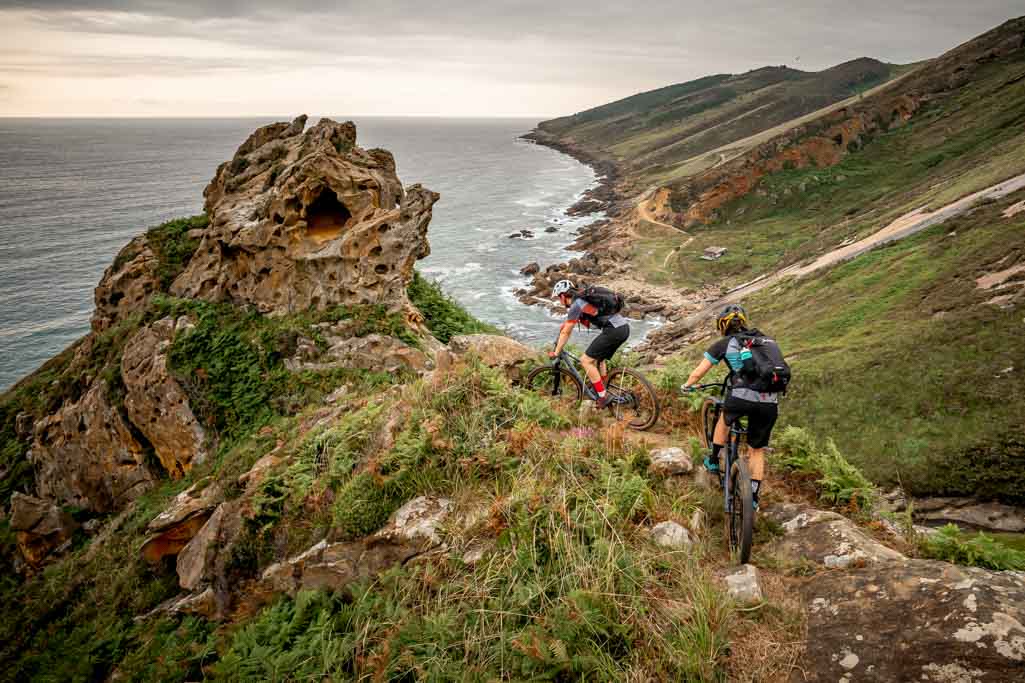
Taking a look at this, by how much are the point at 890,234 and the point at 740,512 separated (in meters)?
34.4

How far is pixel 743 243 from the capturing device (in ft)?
180

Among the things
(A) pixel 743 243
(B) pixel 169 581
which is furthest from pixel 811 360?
(A) pixel 743 243

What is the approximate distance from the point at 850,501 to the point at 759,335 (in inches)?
102

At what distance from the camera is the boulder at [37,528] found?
13.9 meters

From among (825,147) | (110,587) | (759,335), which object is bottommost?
(110,587)

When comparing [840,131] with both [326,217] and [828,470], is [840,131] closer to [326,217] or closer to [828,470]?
[326,217]

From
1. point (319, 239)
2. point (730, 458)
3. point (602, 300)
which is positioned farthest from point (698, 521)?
point (319, 239)

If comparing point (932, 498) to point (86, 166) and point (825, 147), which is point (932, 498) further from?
point (86, 166)

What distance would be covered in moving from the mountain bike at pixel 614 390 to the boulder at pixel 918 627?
430 centimetres

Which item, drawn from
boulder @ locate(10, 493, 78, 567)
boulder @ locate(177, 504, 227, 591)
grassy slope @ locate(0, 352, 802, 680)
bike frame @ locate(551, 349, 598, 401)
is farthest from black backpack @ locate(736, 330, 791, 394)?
boulder @ locate(10, 493, 78, 567)

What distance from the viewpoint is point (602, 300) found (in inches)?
332

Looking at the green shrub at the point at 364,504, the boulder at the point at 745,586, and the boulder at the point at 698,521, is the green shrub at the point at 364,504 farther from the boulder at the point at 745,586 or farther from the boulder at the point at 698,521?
the boulder at the point at 745,586

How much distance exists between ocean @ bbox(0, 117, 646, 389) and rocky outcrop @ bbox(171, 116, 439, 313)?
1669cm

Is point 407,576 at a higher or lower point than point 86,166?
lower
